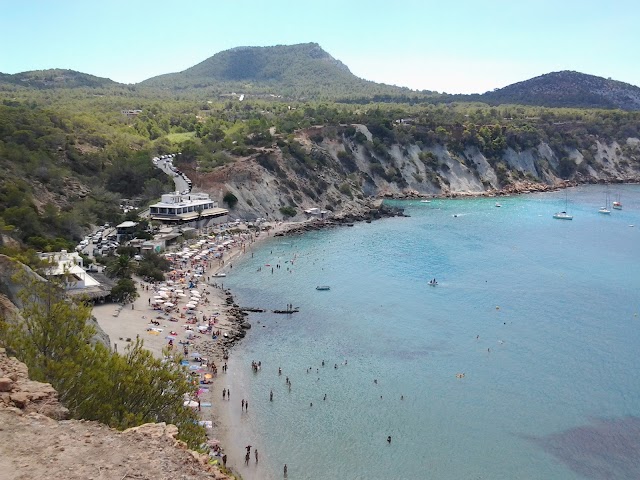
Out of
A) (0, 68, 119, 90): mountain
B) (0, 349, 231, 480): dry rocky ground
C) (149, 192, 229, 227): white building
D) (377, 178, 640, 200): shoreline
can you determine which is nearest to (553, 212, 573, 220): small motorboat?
(377, 178, 640, 200): shoreline

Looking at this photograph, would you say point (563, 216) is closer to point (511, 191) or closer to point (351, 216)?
point (511, 191)

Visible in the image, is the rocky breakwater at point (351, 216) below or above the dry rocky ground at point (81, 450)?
below

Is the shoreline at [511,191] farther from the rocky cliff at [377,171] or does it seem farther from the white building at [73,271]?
the white building at [73,271]

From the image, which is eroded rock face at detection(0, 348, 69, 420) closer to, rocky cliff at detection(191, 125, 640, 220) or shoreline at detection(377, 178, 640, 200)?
rocky cliff at detection(191, 125, 640, 220)

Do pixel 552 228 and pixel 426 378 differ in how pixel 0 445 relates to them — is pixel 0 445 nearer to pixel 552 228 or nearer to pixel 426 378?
pixel 426 378

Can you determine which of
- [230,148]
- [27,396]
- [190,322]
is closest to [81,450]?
[27,396]

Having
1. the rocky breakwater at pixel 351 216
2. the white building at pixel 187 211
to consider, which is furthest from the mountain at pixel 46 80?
the rocky breakwater at pixel 351 216

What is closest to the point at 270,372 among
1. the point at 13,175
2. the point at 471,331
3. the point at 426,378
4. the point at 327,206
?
the point at 426,378
